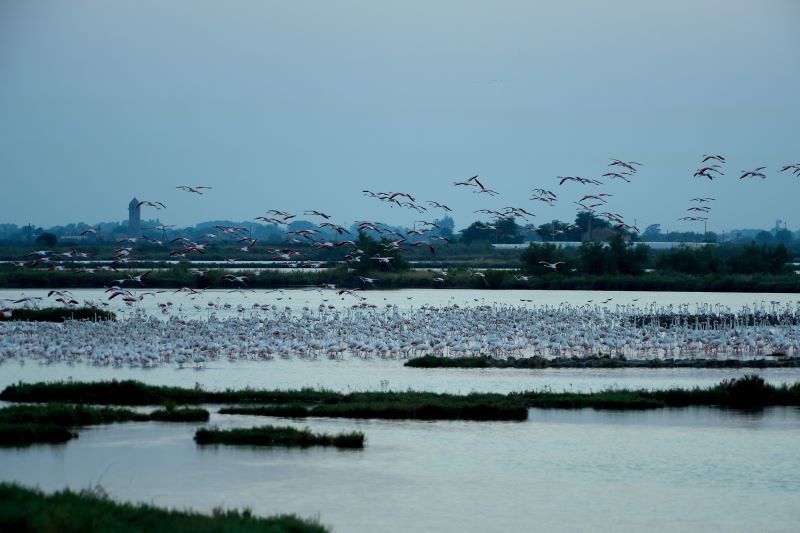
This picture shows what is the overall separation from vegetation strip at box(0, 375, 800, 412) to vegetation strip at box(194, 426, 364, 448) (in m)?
3.33

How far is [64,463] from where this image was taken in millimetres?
18797

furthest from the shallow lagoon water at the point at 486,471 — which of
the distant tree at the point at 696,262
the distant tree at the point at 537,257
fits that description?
the distant tree at the point at 696,262

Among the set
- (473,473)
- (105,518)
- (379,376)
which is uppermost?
(379,376)

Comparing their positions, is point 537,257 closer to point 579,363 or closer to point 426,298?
point 426,298

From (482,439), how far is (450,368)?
38.0 ft

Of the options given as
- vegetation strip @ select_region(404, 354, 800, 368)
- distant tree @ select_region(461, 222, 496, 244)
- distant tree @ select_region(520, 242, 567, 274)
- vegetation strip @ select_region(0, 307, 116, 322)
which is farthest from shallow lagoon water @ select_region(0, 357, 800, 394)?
distant tree @ select_region(461, 222, 496, 244)

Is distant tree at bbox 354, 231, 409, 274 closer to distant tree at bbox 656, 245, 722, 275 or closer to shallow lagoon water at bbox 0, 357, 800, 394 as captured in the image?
distant tree at bbox 656, 245, 722, 275

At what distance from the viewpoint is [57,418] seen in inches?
870

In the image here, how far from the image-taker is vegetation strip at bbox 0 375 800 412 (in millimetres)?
25094

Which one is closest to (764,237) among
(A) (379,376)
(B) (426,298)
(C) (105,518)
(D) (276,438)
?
(B) (426,298)

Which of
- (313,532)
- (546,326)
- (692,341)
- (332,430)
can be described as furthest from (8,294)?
(313,532)

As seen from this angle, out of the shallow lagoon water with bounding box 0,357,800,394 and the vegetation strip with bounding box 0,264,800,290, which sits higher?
the vegetation strip with bounding box 0,264,800,290

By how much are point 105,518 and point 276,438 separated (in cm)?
765

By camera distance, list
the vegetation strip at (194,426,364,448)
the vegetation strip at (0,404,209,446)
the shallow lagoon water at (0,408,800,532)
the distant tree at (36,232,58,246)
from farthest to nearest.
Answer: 1. the distant tree at (36,232,58,246)
2. the vegetation strip at (194,426,364,448)
3. the vegetation strip at (0,404,209,446)
4. the shallow lagoon water at (0,408,800,532)
